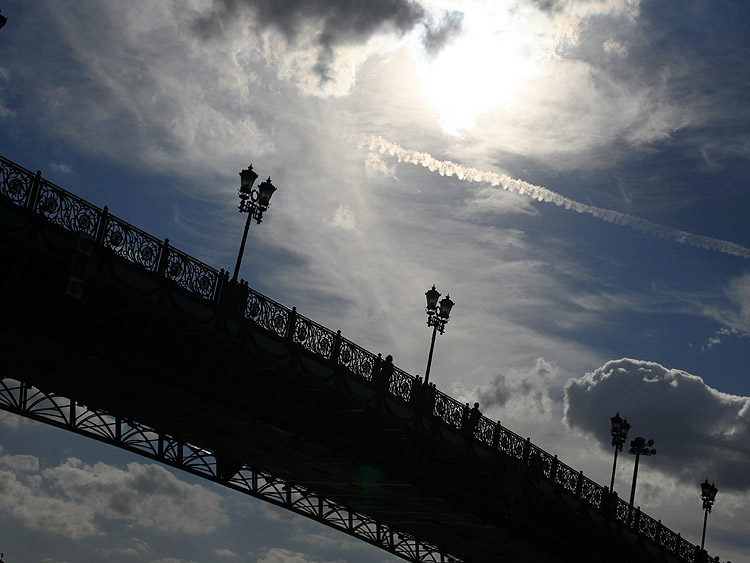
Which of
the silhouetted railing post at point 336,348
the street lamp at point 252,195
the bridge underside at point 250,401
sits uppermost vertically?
the street lamp at point 252,195

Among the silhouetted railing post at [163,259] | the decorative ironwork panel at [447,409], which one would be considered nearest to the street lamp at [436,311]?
the decorative ironwork panel at [447,409]

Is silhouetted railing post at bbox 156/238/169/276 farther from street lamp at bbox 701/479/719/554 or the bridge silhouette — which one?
street lamp at bbox 701/479/719/554

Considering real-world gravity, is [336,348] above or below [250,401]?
above

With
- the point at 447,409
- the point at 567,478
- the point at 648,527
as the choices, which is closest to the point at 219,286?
the point at 447,409

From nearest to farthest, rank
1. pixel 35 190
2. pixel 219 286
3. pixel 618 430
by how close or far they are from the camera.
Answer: pixel 35 190, pixel 219 286, pixel 618 430

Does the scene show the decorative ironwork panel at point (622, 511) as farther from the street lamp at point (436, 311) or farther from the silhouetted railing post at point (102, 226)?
the silhouetted railing post at point (102, 226)

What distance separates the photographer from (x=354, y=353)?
90.0 feet

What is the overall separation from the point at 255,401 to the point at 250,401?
50cm

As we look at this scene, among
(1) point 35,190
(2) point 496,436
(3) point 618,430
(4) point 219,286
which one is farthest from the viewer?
(3) point 618,430

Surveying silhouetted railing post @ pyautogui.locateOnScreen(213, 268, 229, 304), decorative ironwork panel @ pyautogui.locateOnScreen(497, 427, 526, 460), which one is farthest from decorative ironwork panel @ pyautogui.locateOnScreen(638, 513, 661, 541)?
silhouetted railing post @ pyautogui.locateOnScreen(213, 268, 229, 304)

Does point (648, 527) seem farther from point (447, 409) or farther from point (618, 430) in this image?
point (447, 409)

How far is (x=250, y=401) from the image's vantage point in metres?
24.9

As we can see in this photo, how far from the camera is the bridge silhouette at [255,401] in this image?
20.5 m

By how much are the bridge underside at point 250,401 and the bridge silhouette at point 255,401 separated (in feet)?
0.23
